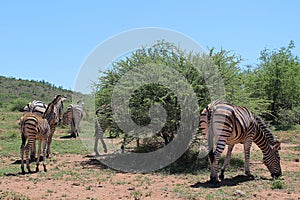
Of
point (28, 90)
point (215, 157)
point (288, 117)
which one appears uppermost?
point (28, 90)

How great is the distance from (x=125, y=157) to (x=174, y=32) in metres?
5.01

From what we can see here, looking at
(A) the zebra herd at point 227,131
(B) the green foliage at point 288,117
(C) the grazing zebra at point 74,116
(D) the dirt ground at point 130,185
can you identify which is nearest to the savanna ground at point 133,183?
(D) the dirt ground at point 130,185

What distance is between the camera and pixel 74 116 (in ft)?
74.6

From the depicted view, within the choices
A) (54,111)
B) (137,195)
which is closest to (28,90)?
(54,111)

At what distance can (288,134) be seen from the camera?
75.3 feet

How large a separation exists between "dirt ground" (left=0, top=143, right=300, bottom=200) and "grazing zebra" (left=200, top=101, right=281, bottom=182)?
548mm

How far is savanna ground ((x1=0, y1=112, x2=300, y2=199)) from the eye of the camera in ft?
27.6

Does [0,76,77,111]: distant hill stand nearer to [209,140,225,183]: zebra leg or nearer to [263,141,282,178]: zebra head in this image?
[263,141,282,178]: zebra head

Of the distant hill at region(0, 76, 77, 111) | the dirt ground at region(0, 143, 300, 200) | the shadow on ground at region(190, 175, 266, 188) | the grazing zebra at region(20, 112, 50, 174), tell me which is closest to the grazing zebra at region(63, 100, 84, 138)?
the dirt ground at region(0, 143, 300, 200)

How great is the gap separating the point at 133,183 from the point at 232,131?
2996mm

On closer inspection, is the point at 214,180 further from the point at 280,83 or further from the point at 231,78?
the point at 280,83

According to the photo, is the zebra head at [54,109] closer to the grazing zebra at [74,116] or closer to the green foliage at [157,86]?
the green foliage at [157,86]

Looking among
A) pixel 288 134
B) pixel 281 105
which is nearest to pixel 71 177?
pixel 288 134

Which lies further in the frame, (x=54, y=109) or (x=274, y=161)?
(x=54, y=109)
